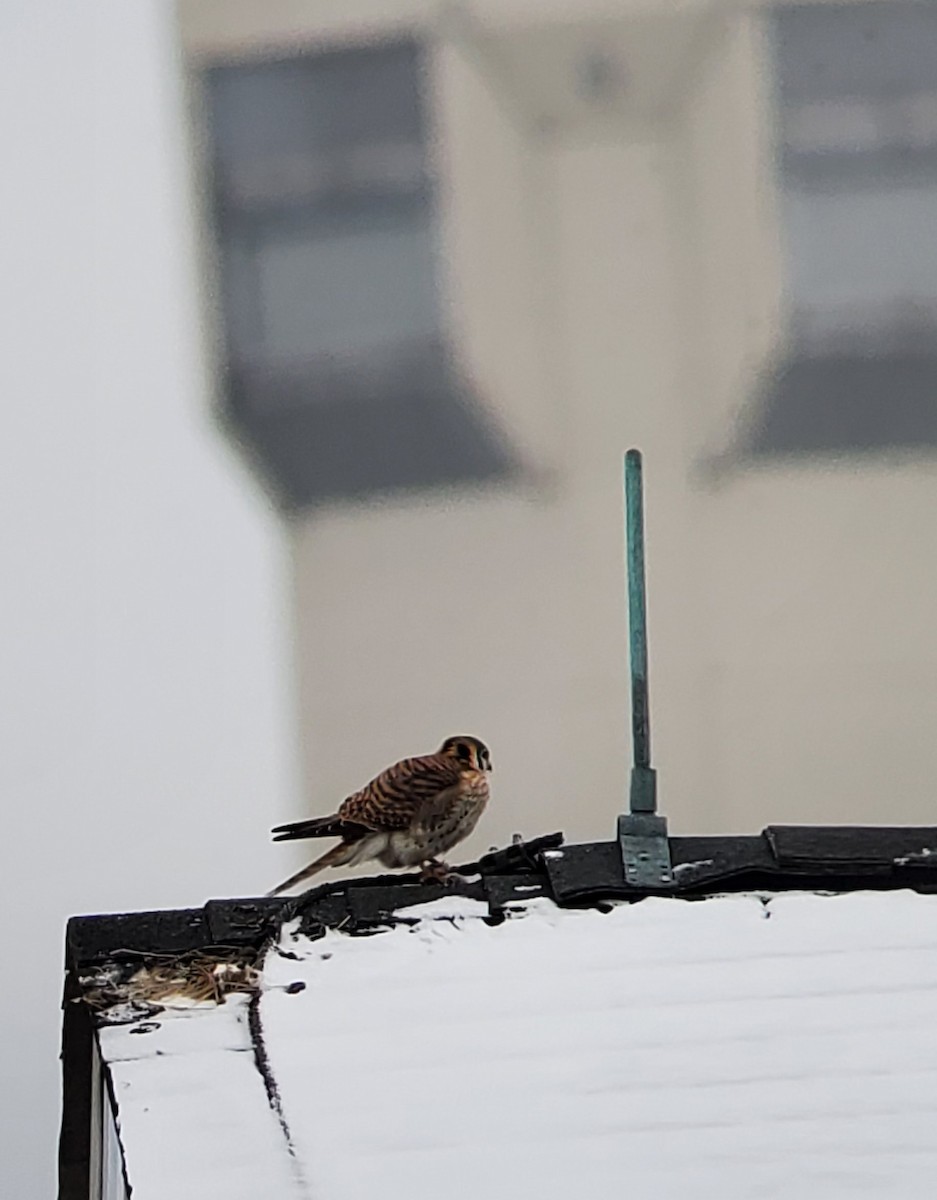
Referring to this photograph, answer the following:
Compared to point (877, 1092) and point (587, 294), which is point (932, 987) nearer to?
point (877, 1092)

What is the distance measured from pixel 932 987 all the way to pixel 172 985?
4.07 feet

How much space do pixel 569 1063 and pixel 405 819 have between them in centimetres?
116

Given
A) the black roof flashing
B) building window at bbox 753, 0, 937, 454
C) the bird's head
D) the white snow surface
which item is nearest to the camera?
the white snow surface

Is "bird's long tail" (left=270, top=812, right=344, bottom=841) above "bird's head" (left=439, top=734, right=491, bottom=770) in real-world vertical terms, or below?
below

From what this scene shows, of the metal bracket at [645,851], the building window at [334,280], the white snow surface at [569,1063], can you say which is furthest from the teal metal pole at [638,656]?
the building window at [334,280]

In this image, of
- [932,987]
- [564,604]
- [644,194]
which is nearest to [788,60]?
[644,194]

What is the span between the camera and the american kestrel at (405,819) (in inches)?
158

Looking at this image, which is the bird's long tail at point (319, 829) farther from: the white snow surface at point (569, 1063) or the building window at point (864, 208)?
the building window at point (864, 208)

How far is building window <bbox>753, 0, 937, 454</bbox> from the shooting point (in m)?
7.36

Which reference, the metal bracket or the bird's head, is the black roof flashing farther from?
the bird's head

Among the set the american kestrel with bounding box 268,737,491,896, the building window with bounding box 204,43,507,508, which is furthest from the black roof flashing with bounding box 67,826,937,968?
the building window with bounding box 204,43,507,508

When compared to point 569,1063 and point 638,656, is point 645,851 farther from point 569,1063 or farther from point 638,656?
point 569,1063

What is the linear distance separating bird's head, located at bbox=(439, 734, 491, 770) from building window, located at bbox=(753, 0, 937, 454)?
11.3ft

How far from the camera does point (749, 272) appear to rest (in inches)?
293
